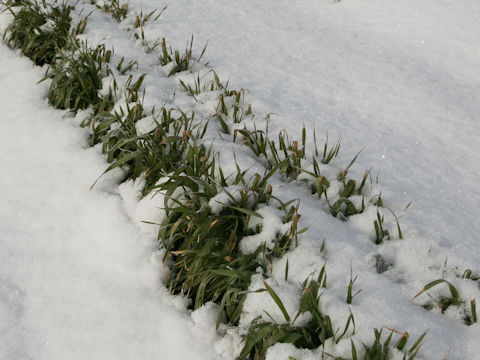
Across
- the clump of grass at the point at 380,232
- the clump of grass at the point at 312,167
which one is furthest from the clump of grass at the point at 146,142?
the clump of grass at the point at 380,232

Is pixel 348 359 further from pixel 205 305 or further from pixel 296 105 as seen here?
pixel 296 105

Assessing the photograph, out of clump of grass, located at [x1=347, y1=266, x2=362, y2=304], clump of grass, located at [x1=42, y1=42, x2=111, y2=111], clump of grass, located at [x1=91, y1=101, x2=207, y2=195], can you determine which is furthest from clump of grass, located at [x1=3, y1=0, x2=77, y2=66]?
clump of grass, located at [x1=347, y1=266, x2=362, y2=304]

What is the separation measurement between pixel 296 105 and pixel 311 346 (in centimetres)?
165

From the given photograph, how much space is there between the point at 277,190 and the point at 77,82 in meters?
1.45

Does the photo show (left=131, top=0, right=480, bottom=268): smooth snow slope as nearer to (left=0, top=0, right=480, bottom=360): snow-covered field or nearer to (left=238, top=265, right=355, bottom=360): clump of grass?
(left=0, top=0, right=480, bottom=360): snow-covered field

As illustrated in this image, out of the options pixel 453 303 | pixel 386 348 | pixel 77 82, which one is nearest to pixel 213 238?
pixel 386 348

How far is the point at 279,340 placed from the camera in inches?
61.1

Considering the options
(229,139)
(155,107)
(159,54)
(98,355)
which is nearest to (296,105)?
(229,139)

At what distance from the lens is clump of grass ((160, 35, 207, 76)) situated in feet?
10.1

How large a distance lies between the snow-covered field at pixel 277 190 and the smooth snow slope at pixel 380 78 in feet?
0.04

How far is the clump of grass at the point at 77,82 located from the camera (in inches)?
104

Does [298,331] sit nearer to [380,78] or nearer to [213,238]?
[213,238]

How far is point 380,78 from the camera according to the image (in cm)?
315

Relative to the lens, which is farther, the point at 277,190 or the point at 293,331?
the point at 277,190
